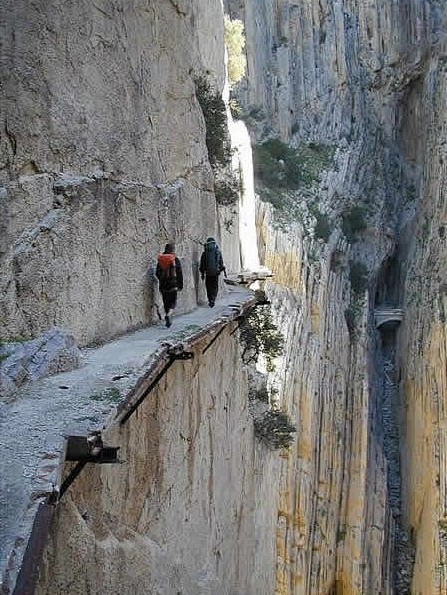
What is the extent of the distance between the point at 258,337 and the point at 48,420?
Result: 10665 mm

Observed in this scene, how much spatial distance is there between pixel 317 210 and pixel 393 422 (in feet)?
25.4

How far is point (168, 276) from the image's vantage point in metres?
7.66

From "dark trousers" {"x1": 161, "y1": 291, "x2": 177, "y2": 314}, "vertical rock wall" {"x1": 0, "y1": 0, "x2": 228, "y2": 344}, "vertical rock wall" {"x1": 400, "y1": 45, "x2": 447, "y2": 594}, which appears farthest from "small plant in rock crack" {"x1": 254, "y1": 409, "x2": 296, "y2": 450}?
"vertical rock wall" {"x1": 400, "y1": 45, "x2": 447, "y2": 594}

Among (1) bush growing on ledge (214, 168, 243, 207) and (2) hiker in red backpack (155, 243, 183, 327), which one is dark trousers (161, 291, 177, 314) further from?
(1) bush growing on ledge (214, 168, 243, 207)

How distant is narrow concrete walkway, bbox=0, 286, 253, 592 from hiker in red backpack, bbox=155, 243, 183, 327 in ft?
4.37

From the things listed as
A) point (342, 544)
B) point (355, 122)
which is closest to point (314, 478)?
point (342, 544)

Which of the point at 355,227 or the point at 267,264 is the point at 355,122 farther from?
the point at 267,264

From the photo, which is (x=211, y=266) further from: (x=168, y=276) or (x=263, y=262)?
(x=263, y=262)

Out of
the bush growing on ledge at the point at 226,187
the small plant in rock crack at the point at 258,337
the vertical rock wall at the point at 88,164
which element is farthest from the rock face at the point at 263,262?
the small plant in rock crack at the point at 258,337

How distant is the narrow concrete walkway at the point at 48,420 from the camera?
10.6 ft

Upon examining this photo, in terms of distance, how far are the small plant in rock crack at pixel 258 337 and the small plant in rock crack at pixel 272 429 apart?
1.13m

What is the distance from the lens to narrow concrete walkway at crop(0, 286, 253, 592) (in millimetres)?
3217

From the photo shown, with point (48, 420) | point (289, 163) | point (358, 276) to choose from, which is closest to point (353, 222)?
point (358, 276)

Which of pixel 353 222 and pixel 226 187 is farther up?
pixel 226 187
